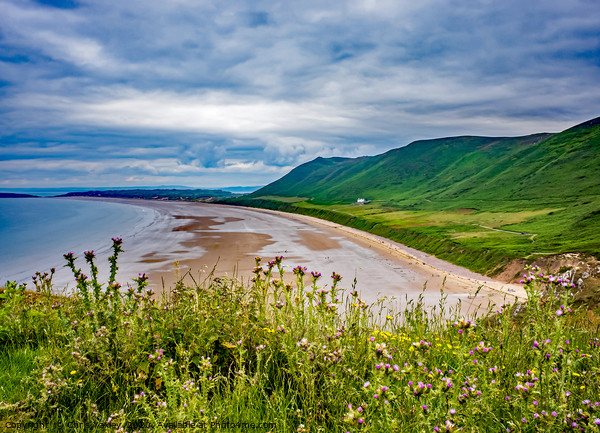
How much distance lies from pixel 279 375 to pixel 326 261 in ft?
127

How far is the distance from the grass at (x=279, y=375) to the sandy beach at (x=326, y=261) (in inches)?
684

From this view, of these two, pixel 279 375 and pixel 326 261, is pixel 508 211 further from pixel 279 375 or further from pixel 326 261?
pixel 279 375

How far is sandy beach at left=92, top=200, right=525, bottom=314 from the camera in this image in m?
30.1

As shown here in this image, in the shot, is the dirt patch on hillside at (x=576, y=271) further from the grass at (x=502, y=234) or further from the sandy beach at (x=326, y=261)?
the sandy beach at (x=326, y=261)

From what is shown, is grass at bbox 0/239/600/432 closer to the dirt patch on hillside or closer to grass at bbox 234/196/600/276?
the dirt patch on hillside

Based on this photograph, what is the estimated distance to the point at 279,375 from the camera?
184 inches

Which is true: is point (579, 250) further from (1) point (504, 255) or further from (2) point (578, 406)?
(2) point (578, 406)

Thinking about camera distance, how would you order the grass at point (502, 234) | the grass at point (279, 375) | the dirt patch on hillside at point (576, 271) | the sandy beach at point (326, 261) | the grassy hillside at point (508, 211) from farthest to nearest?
1. the grassy hillside at point (508, 211)
2. the grass at point (502, 234)
3. the sandy beach at point (326, 261)
4. the dirt patch on hillside at point (576, 271)
5. the grass at point (279, 375)

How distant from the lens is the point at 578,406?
383cm

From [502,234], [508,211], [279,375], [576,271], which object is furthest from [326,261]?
[508,211]

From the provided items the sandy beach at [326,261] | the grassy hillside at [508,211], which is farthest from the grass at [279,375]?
→ the grassy hillside at [508,211]

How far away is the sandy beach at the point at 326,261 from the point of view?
30141mm

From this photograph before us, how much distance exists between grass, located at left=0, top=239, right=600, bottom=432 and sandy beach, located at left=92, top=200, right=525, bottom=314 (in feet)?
57.0

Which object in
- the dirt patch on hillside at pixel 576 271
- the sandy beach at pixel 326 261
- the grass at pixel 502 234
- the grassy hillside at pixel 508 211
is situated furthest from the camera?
the grassy hillside at pixel 508 211
